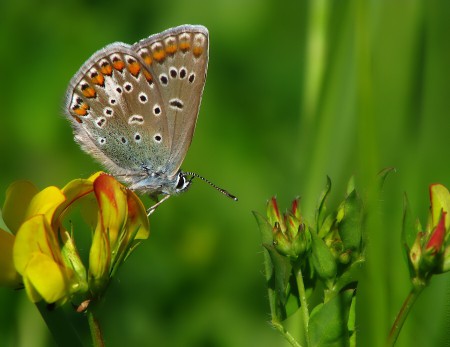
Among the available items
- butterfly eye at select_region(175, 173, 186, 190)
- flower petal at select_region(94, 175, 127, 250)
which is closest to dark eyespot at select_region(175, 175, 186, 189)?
butterfly eye at select_region(175, 173, 186, 190)

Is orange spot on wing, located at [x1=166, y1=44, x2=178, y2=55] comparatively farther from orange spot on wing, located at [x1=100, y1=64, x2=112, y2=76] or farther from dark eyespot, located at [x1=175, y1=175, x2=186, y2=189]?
dark eyespot, located at [x1=175, y1=175, x2=186, y2=189]

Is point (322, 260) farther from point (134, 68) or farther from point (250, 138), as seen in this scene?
point (250, 138)

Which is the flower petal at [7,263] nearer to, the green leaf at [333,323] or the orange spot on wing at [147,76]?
the green leaf at [333,323]

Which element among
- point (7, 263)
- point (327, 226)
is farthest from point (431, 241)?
point (7, 263)

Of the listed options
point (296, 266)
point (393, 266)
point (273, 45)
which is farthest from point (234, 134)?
point (296, 266)

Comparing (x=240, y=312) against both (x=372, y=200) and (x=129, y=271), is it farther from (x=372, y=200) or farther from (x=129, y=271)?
(x=372, y=200)

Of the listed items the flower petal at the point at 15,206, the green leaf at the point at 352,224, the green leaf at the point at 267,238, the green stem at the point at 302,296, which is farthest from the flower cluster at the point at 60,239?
the green leaf at the point at 352,224
